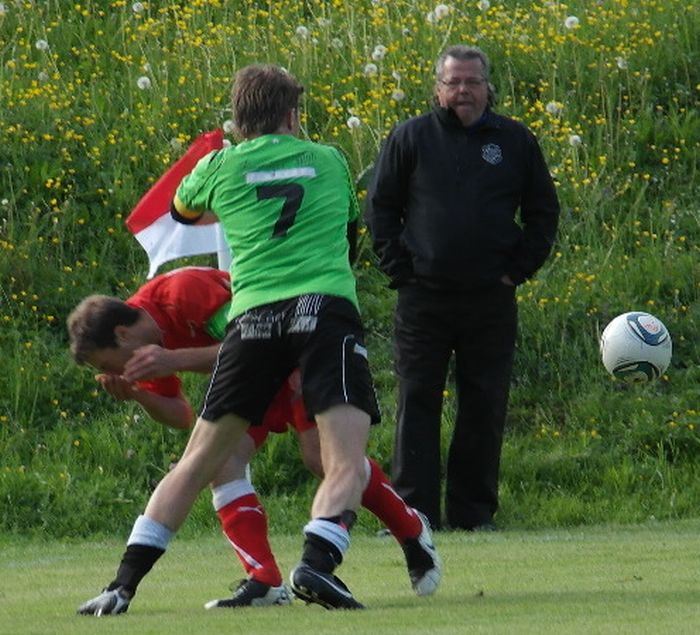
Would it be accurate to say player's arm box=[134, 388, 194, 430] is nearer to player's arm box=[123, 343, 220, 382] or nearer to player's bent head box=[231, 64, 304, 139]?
player's arm box=[123, 343, 220, 382]

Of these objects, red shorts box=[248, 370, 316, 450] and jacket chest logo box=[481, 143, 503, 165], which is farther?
jacket chest logo box=[481, 143, 503, 165]

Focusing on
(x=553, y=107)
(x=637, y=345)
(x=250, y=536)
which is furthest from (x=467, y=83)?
(x=553, y=107)

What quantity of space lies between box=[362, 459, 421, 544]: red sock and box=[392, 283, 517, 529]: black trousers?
10.9 feet

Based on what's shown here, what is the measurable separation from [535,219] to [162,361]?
13.2 feet

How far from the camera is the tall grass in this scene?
1245cm

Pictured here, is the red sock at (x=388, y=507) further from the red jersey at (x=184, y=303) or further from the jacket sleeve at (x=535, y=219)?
the jacket sleeve at (x=535, y=219)

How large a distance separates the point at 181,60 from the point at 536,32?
295 cm

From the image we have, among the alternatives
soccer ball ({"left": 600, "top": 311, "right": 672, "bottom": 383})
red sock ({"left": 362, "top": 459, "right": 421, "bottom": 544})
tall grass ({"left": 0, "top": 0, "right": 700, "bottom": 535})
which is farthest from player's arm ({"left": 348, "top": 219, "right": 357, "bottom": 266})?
soccer ball ({"left": 600, "top": 311, "right": 672, "bottom": 383})

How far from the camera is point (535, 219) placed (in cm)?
1080

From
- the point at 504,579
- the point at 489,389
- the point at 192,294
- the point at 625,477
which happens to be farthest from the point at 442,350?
Answer: the point at 192,294

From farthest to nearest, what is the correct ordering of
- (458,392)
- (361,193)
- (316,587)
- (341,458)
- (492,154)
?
1. (361,193)
2. (458,392)
3. (492,154)
4. (341,458)
5. (316,587)

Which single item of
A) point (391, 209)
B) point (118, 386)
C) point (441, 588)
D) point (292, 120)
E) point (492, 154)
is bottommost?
point (441, 588)

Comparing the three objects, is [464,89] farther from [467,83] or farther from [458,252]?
[458,252]

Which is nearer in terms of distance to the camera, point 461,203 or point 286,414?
point 286,414
